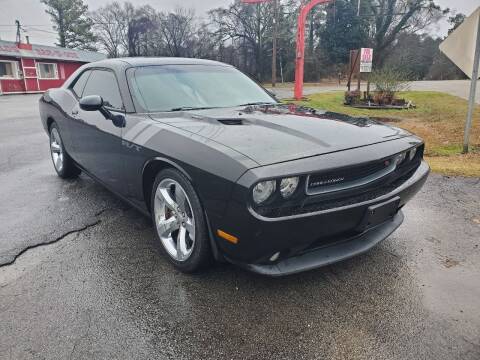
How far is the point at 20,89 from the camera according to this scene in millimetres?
29203

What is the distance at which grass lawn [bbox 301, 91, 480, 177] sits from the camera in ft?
17.6

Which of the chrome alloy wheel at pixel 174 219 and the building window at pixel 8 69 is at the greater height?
the building window at pixel 8 69

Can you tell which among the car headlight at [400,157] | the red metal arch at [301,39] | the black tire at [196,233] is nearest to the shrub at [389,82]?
the red metal arch at [301,39]

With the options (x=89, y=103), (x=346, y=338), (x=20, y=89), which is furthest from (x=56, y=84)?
(x=346, y=338)

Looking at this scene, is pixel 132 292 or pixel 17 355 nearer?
pixel 17 355

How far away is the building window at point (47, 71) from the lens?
31031 millimetres

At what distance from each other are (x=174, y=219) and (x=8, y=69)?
32376 millimetres

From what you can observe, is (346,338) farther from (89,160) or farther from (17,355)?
(89,160)

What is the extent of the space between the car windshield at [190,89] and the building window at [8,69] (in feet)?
99.7

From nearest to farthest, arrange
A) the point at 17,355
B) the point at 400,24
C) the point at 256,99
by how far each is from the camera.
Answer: the point at 17,355, the point at 256,99, the point at 400,24

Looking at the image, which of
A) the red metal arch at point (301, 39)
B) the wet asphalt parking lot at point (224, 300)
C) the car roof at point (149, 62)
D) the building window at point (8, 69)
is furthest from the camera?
the building window at point (8, 69)

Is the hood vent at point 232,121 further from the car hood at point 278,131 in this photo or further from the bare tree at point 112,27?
the bare tree at point 112,27

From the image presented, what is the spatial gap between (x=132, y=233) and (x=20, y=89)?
1238 inches

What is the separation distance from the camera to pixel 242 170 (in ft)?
6.43
